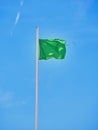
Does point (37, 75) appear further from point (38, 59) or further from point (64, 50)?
point (64, 50)

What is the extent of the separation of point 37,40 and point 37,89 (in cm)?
362

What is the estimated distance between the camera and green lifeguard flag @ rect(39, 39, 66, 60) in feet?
88.5

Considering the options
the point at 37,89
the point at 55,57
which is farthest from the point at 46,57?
the point at 37,89

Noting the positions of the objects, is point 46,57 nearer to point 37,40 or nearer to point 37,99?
point 37,40

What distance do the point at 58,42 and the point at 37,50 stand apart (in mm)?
1825

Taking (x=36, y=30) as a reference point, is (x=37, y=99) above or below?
below

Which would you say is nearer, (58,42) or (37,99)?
(37,99)

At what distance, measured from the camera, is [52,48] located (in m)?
27.2

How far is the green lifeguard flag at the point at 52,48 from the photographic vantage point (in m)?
27.0

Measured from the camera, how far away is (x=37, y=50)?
2645cm

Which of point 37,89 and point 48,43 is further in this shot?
point 48,43

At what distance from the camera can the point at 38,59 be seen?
26.3 metres

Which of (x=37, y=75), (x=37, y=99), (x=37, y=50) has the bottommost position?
(x=37, y=99)

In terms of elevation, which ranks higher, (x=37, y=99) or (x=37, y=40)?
(x=37, y=40)
